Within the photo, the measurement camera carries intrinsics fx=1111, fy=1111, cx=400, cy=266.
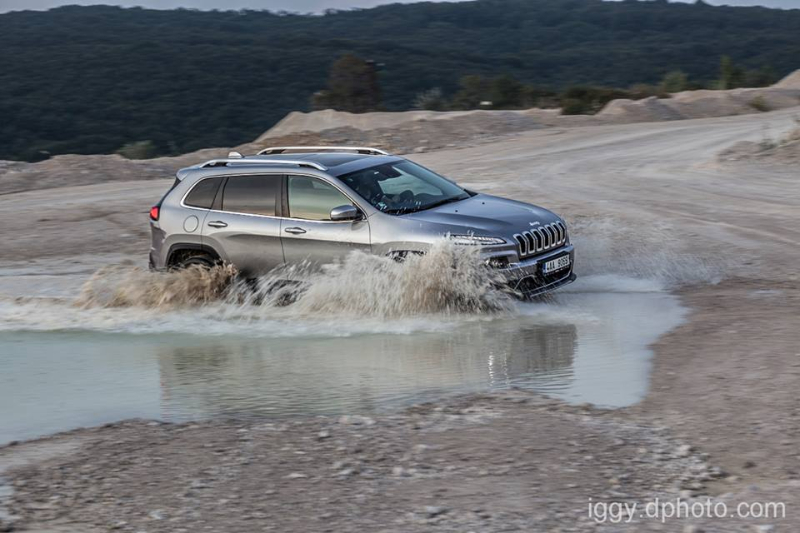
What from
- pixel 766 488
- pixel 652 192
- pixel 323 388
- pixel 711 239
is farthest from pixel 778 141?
pixel 766 488

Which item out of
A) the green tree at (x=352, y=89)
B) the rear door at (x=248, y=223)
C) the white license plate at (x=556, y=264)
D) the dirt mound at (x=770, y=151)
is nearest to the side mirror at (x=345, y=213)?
the rear door at (x=248, y=223)

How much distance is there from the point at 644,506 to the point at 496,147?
21757 mm

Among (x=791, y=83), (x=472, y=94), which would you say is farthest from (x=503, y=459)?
(x=472, y=94)

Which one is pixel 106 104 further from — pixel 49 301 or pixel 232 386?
pixel 232 386

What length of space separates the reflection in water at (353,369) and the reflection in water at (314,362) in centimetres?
1

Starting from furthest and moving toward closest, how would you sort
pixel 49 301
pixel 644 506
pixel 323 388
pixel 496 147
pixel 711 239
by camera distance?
pixel 496 147, pixel 711 239, pixel 49 301, pixel 323 388, pixel 644 506

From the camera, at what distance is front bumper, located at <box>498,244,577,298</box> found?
955 centimetres

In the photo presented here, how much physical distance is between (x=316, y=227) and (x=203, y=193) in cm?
137

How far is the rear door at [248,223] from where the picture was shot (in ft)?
34.0

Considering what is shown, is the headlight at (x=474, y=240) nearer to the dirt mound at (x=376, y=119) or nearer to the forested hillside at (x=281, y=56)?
the dirt mound at (x=376, y=119)

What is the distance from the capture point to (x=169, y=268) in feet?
35.8

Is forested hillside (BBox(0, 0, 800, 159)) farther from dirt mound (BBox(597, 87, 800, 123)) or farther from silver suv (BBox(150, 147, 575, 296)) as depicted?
silver suv (BBox(150, 147, 575, 296))

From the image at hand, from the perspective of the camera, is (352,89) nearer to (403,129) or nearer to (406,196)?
(403,129)

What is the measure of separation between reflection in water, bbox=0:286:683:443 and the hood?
2.76 feet
